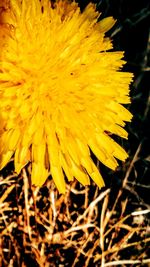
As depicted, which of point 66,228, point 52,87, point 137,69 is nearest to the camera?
point 52,87

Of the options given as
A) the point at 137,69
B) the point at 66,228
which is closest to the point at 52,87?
the point at 66,228

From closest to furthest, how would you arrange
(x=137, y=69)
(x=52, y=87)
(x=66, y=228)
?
(x=52, y=87) < (x=66, y=228) < (x=137, y=69)

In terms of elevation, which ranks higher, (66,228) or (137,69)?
(137,69)

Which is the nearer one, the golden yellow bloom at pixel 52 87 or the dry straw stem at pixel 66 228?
the golden yellow bloom at pixel 52 87

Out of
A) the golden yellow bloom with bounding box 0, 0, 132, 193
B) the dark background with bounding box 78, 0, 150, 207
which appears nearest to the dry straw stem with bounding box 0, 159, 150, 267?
the dark background with bounding box 78, 0, 150, 207

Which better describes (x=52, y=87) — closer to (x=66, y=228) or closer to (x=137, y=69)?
(x=66, y=228)

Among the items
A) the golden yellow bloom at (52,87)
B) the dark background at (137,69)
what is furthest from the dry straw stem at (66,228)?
the golden yellow bloom at (52,87)

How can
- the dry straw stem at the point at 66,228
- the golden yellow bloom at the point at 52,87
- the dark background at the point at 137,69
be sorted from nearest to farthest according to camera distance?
1. the golden yellow bloom at the point at 52,87
2. the dry straw stem at the point at 66,228
3. the dark background at the point at 137,69

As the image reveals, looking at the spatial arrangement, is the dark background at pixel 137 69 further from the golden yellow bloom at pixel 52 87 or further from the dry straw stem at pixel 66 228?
the golden yellow bloom at pixel 52 87
